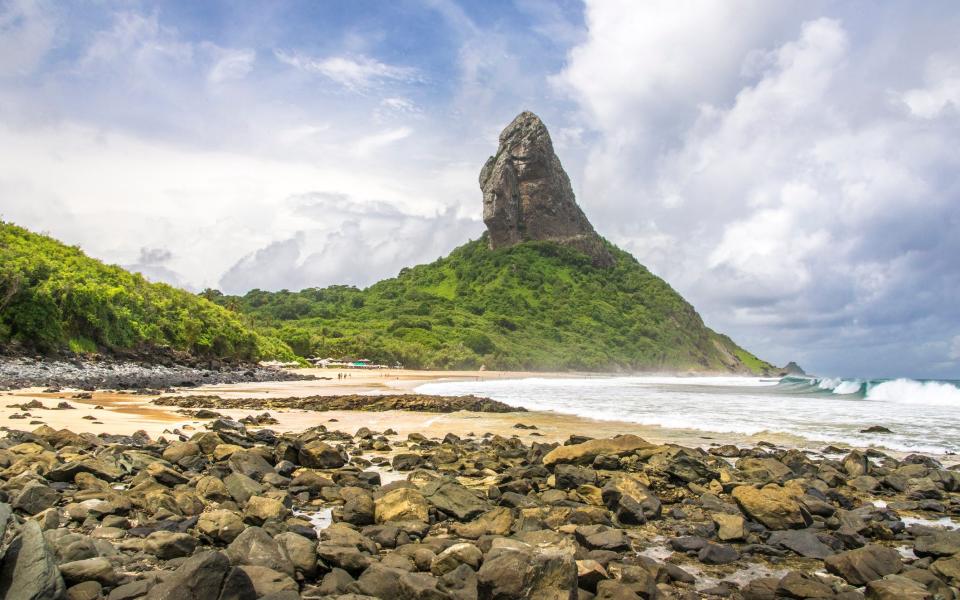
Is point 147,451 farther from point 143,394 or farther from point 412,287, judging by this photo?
point 412,287

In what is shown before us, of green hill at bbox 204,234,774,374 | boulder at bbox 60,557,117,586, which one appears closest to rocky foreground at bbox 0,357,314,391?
boulder at bbox 60,557,117,586

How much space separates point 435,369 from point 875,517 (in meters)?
79.0

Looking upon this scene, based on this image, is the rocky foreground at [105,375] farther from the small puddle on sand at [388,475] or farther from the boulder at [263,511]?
the boulder at [263,511]

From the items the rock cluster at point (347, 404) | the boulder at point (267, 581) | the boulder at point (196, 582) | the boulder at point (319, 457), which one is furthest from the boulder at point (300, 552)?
the rock cluster at point (347, 404)

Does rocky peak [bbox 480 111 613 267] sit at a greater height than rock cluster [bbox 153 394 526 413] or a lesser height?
greater

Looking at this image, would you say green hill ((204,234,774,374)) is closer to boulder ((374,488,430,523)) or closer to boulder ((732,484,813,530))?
boulder ((374,488,430,523))

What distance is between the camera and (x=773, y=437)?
16672mm

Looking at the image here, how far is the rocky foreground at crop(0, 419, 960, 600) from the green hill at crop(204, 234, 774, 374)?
244 ft

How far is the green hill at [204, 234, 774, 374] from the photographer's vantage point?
91.2m

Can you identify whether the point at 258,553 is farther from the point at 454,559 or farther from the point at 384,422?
the point at 384,422

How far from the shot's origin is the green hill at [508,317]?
91250 millimetres

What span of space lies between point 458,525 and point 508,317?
368ft

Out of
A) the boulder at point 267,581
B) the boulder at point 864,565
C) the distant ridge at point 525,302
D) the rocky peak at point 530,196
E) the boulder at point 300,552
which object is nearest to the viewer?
the boulder at point 267,581

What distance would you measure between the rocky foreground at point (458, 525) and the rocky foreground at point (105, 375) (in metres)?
19.3
